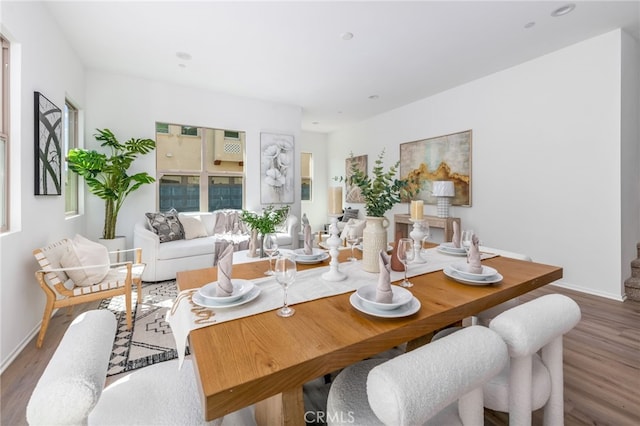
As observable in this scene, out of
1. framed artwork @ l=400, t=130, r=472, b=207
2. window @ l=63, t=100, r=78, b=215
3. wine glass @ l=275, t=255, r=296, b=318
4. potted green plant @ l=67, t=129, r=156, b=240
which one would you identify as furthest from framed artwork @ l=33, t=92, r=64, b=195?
framed artwork @ l=400, t=130, r=472, b=207

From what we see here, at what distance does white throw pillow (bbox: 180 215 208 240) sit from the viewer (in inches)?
159

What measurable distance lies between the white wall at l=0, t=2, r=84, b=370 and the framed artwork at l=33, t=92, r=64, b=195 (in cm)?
4

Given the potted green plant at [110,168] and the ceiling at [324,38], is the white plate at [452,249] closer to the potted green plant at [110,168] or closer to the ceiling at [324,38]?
the ceiling at [324,38]

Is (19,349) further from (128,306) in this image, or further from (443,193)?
(443,193)

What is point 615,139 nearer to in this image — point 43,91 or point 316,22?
point 316,22

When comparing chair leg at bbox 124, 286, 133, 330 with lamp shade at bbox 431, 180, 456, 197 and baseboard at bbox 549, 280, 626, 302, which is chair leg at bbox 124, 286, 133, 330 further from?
baseboard at bbox 549, 280, 626, 302

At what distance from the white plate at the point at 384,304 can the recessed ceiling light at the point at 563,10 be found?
3.14 metres

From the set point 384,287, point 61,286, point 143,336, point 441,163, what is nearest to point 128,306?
point 143,336

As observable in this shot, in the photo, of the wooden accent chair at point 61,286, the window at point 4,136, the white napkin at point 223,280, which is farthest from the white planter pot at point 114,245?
the white napkin at point 223,280

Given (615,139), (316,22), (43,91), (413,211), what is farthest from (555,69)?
(43,91)

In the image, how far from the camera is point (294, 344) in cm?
81

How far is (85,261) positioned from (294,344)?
2329 millimetres

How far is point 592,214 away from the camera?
3014mm

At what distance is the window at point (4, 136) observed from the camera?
1.99 metres
